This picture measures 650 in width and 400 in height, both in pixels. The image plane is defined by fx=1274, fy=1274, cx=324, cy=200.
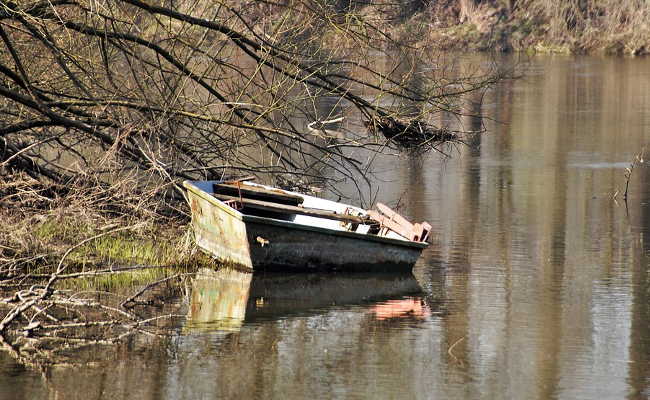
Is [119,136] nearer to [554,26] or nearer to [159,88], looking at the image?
[159,88]

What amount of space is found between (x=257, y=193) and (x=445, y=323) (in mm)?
3655

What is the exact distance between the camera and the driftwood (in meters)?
14.1

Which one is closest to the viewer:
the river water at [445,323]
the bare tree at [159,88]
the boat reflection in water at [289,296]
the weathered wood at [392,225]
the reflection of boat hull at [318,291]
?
the river water at [445,323]

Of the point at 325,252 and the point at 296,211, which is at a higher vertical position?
the point at 296,211

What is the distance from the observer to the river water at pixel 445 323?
29.6ft

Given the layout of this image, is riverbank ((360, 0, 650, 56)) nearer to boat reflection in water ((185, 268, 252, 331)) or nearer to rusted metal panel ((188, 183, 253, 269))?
rusted metal panel ((188, 183, 253, 269))

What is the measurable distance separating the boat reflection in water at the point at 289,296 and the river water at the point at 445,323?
27 millimetres

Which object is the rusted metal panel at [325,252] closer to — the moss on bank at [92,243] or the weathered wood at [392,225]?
the weathered wood at [392,225]

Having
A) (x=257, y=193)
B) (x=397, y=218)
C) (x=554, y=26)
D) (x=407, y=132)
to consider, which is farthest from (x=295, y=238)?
(x=554, y=26)

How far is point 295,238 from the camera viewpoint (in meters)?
12.7

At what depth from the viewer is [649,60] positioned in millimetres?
50500

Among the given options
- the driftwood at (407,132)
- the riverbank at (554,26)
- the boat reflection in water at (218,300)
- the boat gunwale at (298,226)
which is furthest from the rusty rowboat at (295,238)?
the riverbank at (554,26)

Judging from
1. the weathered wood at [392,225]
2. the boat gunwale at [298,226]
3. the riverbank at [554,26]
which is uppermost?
the riverbank at [554,26]

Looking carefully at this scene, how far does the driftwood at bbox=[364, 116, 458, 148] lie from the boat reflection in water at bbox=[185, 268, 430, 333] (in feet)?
6.29
